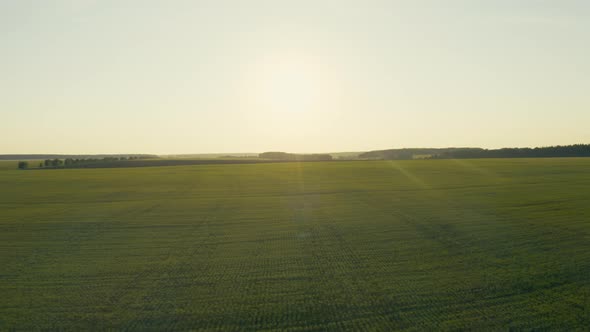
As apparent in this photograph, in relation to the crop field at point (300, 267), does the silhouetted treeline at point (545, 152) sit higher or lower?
higher

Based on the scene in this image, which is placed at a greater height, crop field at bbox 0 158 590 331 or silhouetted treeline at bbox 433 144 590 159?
silhouetted treeline at bbox 433 144 590 159

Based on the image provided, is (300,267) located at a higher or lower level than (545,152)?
lower

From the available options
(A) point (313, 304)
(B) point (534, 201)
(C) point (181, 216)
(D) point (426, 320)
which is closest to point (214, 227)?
(C) point (181, 216)

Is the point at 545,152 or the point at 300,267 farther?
the point at 545,152

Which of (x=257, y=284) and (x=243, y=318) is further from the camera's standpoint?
(x=257, y=284)

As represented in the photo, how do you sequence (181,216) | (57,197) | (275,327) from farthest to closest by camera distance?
(57,197)
(181,216)
(275,327)

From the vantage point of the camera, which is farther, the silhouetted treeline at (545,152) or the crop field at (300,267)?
the silhouetted treeline at (545,152)

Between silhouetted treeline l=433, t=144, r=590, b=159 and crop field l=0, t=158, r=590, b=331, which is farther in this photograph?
silhouetted treeline l=433, t=144, r=590, b=159

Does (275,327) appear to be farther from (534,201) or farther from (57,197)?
(57,197)
